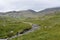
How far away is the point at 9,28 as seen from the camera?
352 feet

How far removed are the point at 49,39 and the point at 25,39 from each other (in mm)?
8606

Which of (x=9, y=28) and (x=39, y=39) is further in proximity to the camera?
(x=9, y=28)

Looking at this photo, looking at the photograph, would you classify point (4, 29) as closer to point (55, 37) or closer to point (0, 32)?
point (0, 32)

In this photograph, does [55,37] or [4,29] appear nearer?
[55,37]

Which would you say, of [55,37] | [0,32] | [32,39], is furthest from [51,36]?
[0,32]

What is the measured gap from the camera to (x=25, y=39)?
59094mm

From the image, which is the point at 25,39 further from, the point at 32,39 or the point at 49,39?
the point at 49,39

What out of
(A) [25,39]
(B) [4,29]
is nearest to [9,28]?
(B) [4,29]

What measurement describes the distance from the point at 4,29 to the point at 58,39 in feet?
185

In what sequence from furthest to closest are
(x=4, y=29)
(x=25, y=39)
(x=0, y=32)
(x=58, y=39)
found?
(x=4, y=29), (x=0, y=32), (x=25, y=39), (x=58, y=39)

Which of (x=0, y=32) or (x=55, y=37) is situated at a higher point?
(x=55, y=37)

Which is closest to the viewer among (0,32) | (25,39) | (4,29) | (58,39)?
(58,39)

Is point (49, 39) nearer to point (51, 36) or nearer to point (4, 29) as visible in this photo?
point (51, 36)

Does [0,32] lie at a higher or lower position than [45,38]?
lower
